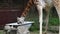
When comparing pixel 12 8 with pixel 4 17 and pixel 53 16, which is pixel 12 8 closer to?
pixel 4 17

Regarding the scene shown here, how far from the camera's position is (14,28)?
5.02 meters

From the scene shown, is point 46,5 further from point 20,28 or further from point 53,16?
point 53,16

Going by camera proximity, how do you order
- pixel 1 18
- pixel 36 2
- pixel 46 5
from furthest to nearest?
pixel 1 18
pixel 46 5
pixel 36 2

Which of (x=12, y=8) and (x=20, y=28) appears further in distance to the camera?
(x=12, y=8)

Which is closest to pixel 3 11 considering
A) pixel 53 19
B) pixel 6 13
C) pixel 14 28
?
pixel 6 13

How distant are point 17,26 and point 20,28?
13cm

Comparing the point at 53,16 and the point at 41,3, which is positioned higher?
the point at 41,3

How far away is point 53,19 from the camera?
726 centimetres

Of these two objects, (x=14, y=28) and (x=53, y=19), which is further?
(x=53, y=19)

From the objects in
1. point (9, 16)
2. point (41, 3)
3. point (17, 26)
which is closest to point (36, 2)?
point (41, 3)

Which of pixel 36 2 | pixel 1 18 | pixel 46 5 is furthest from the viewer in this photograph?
pixel 1 18

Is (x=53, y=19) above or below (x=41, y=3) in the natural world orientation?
below

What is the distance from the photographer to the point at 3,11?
7.09 metres

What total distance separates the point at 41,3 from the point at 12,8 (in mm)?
2459
